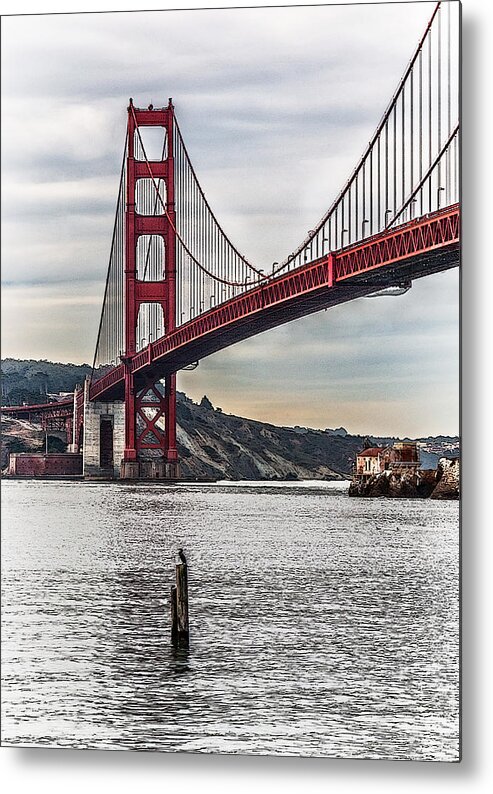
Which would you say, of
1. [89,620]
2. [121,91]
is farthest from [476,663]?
[121,91]

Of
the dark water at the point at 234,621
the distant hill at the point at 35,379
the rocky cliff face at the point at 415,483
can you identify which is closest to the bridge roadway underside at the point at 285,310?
the distant hill at the point at 35,379

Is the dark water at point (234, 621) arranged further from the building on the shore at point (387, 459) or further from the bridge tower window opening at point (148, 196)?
the bridge tower window opening at point (148, 196)

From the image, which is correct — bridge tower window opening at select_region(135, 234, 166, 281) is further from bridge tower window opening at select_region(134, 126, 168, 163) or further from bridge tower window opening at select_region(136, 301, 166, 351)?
bridge tower window opening at select_region(134, 126, 168, 163)

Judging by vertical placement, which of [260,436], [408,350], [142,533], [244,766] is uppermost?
[408,350]

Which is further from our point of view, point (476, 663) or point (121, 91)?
point (121, 91)

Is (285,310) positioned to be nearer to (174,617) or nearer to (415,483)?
(415,483)

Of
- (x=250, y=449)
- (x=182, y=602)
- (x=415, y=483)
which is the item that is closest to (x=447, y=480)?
(x=415, y=483)

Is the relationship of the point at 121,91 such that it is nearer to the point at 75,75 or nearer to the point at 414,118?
the point at 75,75
